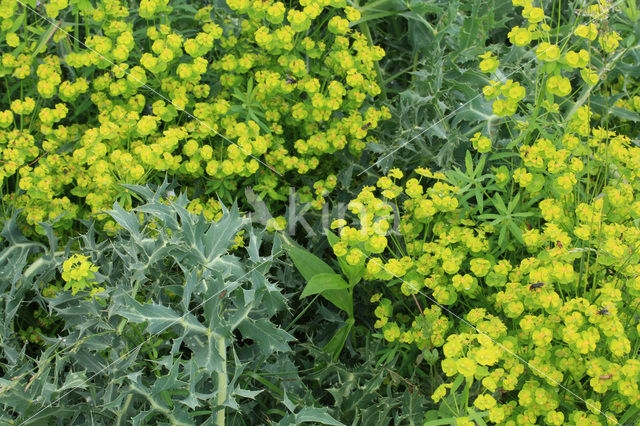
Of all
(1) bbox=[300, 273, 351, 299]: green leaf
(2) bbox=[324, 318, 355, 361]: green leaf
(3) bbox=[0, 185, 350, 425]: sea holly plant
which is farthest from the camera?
(2) bbox=[324, 318, 355, 361]: green leaf

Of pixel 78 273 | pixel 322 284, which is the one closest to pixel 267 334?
pixel 322 284

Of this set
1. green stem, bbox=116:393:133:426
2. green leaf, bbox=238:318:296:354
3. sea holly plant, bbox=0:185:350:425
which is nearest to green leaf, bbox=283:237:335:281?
sea holly plant, bbox=0:185:350:425

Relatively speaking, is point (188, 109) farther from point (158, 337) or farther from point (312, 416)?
point (312, 416)

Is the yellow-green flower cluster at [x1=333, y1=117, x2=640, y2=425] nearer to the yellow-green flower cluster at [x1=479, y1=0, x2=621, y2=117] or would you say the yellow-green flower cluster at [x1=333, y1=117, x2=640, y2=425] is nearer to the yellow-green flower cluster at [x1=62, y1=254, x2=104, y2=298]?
the yellow-green flower cluster at [x1=479, y1=0, x2=621, y2=117]

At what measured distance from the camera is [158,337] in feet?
5.91

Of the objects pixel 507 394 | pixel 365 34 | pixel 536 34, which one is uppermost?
pixel 536 34

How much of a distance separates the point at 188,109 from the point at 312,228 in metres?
0.61

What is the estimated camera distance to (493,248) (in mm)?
1984

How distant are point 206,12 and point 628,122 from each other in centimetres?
176

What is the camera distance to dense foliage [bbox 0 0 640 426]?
5.32 feet

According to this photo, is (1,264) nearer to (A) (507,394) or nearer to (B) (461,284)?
(B) (461,284)

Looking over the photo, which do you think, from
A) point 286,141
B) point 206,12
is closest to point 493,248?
point 286,141

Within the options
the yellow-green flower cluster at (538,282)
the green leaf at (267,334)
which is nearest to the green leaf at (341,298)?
the yellow-green flower cluster at (538,282)

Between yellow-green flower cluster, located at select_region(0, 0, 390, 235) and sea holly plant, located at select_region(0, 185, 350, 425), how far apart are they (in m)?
Answer: 0.29
